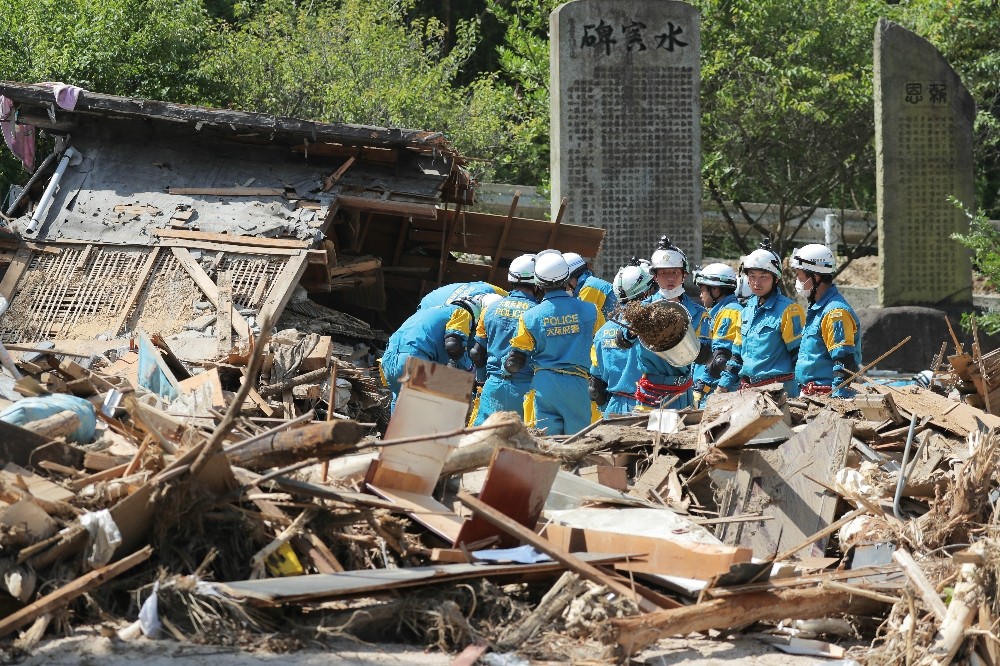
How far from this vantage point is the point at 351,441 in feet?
17.3

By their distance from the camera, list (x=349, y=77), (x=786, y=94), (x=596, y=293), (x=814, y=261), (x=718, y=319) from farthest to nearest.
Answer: (x=349, y=77) < (x=786, y=94) < (x=596, y=293) < (x=718, y=319) < (x=814, y=261)

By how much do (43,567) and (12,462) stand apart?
0.78m

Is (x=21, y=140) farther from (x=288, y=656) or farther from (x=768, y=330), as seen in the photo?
(x=288, y=656)

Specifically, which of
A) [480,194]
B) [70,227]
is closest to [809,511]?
[70,227]

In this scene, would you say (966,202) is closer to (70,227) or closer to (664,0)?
(664,0)

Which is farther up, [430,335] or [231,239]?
[231,239]

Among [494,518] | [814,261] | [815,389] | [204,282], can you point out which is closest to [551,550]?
[494,518]

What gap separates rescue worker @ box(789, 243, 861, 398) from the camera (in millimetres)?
9758

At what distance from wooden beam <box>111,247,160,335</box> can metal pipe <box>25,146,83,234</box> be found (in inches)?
52.3

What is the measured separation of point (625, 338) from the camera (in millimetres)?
10328

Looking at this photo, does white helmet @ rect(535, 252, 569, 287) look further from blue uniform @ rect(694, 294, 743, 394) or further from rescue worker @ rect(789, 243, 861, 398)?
rescue worker @ rect(789, 243, 861, 398)

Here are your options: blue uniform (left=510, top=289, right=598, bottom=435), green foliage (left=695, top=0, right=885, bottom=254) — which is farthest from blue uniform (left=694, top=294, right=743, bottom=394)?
green foliage (left=695, top=0, right=885, bottom=254)

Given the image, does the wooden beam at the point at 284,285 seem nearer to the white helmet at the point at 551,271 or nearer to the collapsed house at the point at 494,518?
the collapsed house at the point at 494,518

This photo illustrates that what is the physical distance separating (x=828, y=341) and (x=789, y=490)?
3259mm
